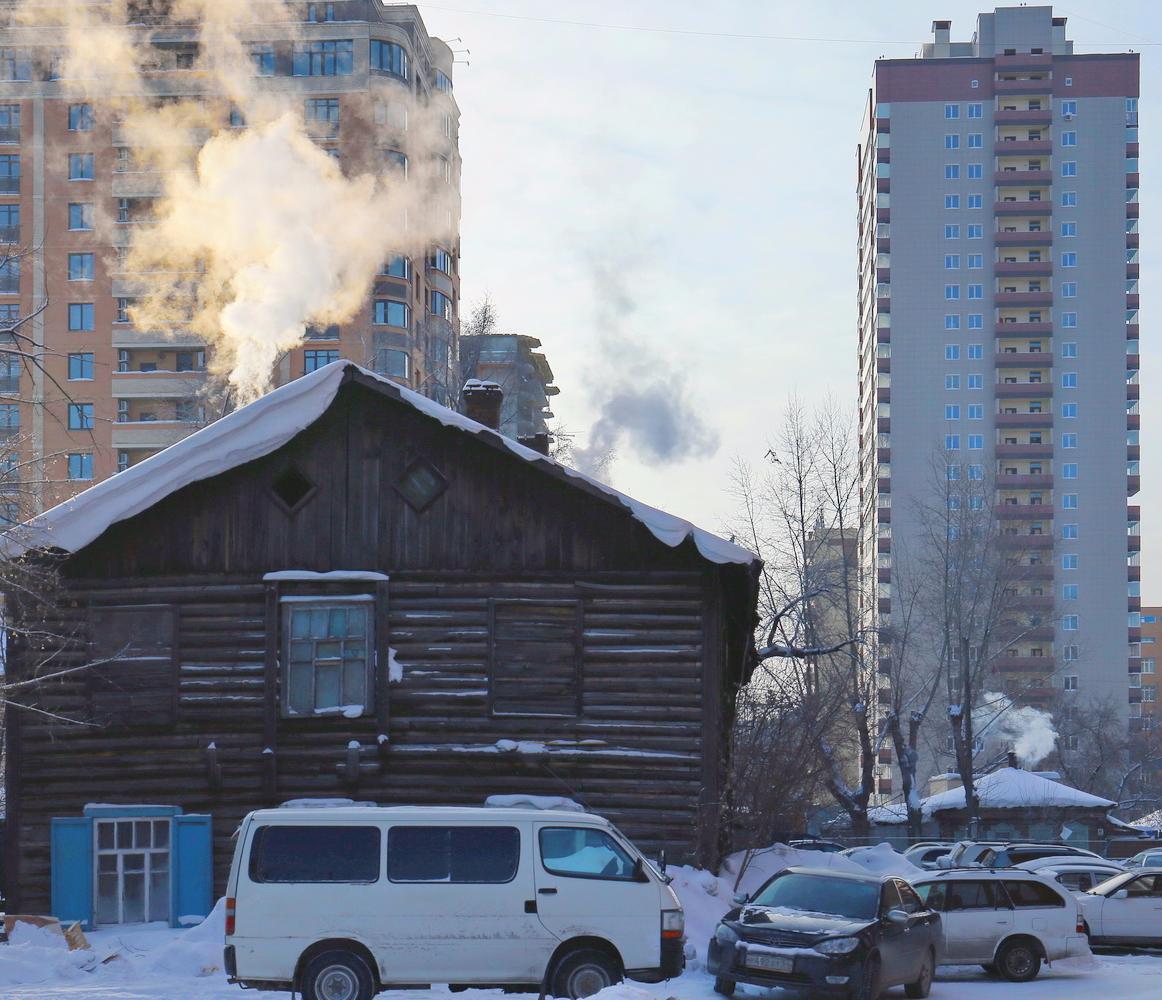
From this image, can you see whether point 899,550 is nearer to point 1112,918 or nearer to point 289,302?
point 289,302

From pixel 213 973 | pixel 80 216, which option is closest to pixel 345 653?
pixel 213 973

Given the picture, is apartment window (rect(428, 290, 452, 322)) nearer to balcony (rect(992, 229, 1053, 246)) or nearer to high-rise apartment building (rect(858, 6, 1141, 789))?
high-rise apartment building (rect(858, 6, 1141, 789))

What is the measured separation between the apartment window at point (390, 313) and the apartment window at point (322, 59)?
11.5m

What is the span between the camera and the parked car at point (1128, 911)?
26.0 m

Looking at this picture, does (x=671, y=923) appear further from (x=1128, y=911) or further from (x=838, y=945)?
(x=1128, y=911)

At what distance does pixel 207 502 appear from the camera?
75.8 ft

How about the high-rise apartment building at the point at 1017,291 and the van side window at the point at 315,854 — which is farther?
the high-rise apartment building at the point at 1017,291

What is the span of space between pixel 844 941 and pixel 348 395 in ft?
35.1

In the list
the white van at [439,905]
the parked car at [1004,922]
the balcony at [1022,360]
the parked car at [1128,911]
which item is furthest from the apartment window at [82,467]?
the white van at [439,905]

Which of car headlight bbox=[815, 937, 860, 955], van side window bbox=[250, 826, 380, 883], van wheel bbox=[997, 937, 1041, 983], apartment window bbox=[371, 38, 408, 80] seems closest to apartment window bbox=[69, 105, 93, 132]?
apartment window bbox=[371, 38, 408, 80]

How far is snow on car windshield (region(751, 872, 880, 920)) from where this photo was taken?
18.1 m

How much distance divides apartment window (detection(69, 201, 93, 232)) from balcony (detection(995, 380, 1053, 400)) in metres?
66.0

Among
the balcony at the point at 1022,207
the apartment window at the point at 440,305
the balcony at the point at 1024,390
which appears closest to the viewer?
the apartment window at the point at 440,305

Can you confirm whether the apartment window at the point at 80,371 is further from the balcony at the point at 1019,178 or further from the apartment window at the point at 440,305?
the balcony at the point at 1019,178
